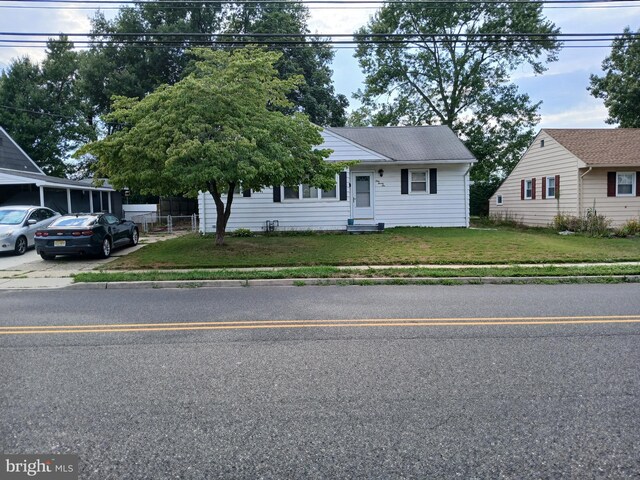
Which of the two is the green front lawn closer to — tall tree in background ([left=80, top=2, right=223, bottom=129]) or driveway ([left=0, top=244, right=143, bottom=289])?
driveway ([left=0, top=244, right=143, bottom=289])

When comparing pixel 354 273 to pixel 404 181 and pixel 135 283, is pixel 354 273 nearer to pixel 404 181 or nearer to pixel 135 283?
pixel 135 283

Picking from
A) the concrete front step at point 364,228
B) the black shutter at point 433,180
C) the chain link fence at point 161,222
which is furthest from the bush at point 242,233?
the chain link fence at point 161,222

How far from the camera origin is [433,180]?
19406mm

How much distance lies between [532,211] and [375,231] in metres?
10.1

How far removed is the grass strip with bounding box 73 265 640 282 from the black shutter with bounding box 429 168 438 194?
927 centimetres

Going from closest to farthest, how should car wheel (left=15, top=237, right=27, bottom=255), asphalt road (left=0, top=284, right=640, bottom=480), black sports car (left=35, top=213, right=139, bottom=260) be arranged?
asphalt road (left=0, top=284, right=640, bottom=480), black sports car (left=35, top=213, right=139, bottom=260), car wheel (left=15, top=237, right=27, bottom=255)

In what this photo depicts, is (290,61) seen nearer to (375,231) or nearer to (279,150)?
(375,231)

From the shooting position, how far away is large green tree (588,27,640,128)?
111 ft

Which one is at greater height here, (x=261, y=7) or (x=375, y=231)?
Answer: (x=261, y=7)

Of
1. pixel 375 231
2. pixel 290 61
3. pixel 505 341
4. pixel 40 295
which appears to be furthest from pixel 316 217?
pixel 290 61

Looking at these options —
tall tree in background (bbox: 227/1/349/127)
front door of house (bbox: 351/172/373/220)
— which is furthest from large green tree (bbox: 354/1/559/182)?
front door of house (bbox: 351/172/373/220)

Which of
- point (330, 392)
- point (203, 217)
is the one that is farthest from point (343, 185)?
point (330, 392)

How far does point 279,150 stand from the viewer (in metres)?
12.0

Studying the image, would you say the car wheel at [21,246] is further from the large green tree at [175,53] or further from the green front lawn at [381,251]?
the large green tree at [175,53]
